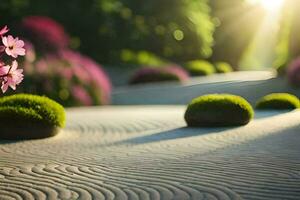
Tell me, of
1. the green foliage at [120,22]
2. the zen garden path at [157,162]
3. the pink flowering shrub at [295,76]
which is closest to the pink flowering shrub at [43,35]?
the green foliage at [120,22]

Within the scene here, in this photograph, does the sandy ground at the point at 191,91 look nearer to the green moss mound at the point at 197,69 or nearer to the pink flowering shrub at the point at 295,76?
the pink flowering shrub at the point at 295,76

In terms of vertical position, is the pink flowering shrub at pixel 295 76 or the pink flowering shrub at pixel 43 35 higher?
the pink flowering shrub at pixel 43 35

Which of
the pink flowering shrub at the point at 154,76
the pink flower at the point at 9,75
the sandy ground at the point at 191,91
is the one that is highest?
the pink flowering shrub at the point at 154,76

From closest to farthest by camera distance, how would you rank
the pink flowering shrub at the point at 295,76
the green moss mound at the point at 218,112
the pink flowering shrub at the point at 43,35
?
the green moss mound at the point at 218,112
the pink flowering shrub at the point at 295,76
the pink flowering shrub at the point at 43,35

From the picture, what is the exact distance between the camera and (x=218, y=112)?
43.3ft

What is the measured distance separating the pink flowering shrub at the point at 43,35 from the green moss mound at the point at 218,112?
→ 12.8 metres

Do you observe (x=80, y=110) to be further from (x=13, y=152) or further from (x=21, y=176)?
(x=21, y=176)

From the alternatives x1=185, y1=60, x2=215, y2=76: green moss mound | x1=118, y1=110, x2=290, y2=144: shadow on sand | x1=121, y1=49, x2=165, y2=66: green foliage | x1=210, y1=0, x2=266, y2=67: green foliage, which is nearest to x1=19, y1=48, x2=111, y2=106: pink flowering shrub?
x1=118, y1=110, x2=290, y2=144: shadow on sand

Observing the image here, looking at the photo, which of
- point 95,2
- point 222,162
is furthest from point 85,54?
point 222,162

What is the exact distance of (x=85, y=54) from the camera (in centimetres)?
3884

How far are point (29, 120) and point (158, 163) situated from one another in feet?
14.6

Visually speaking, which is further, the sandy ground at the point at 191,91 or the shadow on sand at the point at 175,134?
the sandy ground at the point at 191,91

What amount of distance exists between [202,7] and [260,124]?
90.3 feet

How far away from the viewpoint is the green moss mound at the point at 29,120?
12211 millimetres
